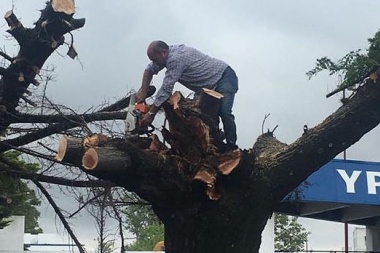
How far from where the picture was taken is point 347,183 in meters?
19.1

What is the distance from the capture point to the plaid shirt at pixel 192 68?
723 cm

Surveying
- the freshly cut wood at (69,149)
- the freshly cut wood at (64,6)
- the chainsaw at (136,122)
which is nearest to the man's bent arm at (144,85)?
the chainsaw at (136,122)

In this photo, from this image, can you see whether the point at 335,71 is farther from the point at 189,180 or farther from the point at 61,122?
the point at 189,180

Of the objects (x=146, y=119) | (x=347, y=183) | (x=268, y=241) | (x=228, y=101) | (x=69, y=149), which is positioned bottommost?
(x=69, y=149)

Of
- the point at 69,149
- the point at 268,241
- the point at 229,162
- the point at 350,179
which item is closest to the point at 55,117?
the point at 69,149

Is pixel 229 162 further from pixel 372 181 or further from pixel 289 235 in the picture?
pixel 289 235

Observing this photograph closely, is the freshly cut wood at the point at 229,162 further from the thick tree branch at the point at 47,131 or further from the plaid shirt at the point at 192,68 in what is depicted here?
the thick tree branch at the point at 47,131

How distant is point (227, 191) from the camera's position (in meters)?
6.94

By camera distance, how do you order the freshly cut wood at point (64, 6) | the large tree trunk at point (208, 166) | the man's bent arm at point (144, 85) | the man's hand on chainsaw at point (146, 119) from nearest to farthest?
the large tree trunk at point (208, 166)
the man's hand on chainsaw at point (146, 119)
the man's bent arm at point (144, 85)
the freshly cut wood at point (64, 6)

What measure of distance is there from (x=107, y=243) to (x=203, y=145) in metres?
8.60

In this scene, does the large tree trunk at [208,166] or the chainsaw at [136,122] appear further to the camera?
the chainsaw at [136,122]

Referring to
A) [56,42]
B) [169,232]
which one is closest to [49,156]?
[56,42]

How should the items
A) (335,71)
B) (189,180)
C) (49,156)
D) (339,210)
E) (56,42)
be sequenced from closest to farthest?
(189,180) < (56,42) < (49,156) < (335,71) < (339,210)

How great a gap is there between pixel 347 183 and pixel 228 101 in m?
12.3
